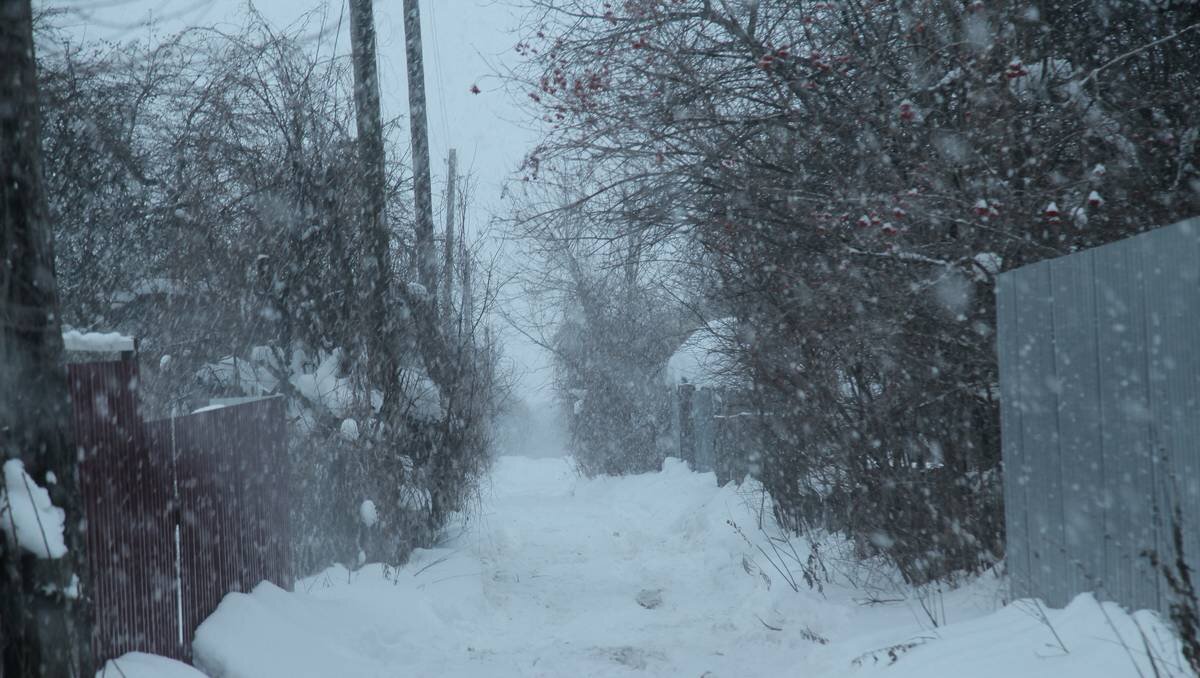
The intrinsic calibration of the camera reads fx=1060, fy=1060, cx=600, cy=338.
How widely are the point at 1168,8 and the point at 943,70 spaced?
4.64 ft

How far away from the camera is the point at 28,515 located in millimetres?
3926

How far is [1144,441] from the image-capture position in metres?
4.24

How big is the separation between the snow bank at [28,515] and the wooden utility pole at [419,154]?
8.08 m

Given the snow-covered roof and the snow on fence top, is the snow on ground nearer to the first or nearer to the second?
the snow-covered roof

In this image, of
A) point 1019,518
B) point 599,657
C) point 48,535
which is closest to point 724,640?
point 599,657

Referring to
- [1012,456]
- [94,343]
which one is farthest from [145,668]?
[1012,456]

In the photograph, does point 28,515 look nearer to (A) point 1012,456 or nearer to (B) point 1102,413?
(B) point 1102,413

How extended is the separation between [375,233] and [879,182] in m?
5.10

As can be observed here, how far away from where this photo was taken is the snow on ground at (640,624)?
485 centimetres

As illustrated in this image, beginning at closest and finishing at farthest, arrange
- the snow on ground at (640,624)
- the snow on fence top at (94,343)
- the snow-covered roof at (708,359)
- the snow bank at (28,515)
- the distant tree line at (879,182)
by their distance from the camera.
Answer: the snow bank at (28,515) → the snow on ground at (640,624) → the snow on fence top at (94,343) → the distant tree line at (879,182) → the snow-covered roof at (708,359)

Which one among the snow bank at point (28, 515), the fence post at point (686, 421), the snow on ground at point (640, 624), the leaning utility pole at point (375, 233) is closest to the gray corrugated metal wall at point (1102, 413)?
the snow on ground at point (640, 624)

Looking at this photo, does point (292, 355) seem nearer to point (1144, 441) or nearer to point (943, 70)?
point (943, 70)

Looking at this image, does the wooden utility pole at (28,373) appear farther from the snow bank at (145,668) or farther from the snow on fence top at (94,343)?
the snow on fence top at (94,343)

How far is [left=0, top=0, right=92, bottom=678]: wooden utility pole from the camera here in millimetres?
Answer: 3922
